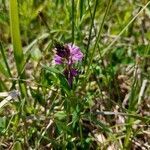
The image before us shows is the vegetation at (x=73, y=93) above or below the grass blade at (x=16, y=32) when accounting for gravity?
below

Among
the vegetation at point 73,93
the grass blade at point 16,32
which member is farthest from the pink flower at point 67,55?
the grass blade at point 16,32

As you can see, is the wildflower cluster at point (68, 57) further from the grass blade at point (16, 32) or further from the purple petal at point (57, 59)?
the grass blade at point (16, 32)

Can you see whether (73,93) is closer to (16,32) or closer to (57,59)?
(57,59)

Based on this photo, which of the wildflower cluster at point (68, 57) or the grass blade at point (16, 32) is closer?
the wildflower cluster at point (68, 57)

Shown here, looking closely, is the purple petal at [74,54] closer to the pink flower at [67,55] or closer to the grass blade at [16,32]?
the pink flower at [67,55]

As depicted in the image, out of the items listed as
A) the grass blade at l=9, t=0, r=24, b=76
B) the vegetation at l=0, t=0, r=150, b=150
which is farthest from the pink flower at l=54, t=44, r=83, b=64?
the grass blade at l=9, t=0, r=24, b=76

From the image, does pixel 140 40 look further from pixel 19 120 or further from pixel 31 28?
pixel 19 120

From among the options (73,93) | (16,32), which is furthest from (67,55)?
(16,32)

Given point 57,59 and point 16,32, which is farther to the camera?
point 16,32
